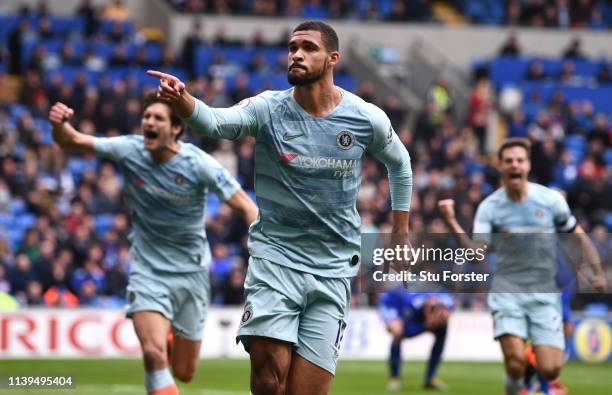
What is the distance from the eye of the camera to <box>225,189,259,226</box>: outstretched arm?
35.5 ft

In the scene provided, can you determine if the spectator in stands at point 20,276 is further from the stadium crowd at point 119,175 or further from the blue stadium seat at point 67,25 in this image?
the blue stadium seat at point 67,25

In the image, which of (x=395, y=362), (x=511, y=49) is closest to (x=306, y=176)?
(x=395, y=362)

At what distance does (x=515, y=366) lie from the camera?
38.4 feet

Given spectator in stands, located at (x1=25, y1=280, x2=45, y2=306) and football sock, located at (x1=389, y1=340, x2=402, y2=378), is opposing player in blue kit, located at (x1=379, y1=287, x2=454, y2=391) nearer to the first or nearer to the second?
football sock, located at (x1=389, y1=340, x2=402, y2=378)

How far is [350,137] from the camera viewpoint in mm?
8336

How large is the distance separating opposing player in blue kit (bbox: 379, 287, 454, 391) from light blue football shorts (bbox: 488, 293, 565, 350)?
5490 millimetres

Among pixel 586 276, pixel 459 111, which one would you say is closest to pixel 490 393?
pixel 586 276

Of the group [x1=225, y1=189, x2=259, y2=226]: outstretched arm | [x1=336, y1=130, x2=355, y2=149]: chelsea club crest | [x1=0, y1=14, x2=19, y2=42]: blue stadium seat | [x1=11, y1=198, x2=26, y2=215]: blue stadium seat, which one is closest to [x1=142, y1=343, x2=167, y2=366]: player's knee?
[x1=225, y1=189, x2=259, y2=226]: outstretched arm

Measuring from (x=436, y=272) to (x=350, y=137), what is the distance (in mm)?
2190

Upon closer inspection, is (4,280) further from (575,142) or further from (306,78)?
(575,142)

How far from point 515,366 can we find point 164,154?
12.3 feet

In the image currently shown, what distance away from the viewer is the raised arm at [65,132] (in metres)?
10.6

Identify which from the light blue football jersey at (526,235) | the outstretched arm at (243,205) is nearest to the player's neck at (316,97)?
the outstretched arm at (243,205)

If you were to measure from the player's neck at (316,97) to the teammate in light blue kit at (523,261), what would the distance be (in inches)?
151
